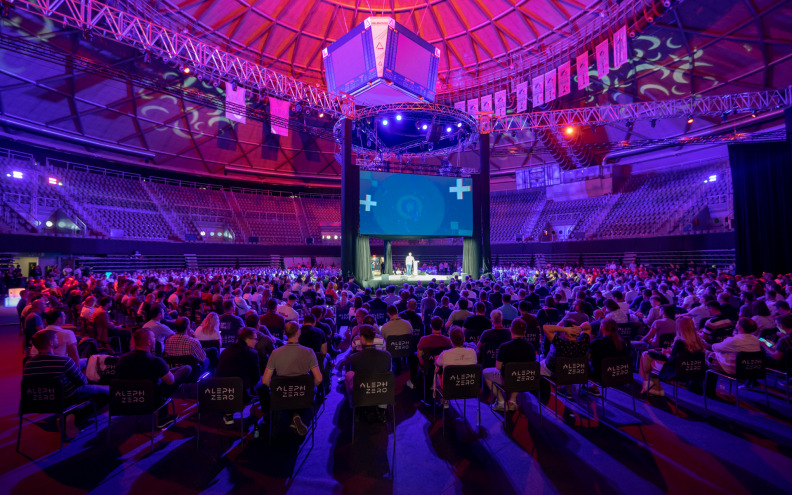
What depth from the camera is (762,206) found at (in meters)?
18.2

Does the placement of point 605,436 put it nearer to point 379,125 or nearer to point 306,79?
point 379,125

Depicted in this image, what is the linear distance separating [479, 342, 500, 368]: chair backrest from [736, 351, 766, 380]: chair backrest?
338cm

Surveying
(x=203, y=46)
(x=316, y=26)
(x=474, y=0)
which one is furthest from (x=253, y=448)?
(x=316, y=26)

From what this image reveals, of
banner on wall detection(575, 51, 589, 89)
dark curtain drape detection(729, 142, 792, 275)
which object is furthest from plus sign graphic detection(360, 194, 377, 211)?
dark curtain drape detection(729, 142, 792, 275)

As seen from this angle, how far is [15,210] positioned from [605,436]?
29826 millimetres

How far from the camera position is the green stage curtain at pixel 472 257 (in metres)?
19.9

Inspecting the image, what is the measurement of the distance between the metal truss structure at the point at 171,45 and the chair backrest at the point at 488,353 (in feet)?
47.0

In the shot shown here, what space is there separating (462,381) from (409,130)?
18568mm

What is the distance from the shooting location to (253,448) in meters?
4.54

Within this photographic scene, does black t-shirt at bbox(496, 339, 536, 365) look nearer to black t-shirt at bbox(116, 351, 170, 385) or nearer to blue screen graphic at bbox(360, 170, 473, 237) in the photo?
black t-shirt at bbox(116, 351, 170, 385)

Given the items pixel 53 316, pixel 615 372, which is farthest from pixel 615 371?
pixel 53 316

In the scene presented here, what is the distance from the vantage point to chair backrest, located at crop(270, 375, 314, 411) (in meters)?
4.29

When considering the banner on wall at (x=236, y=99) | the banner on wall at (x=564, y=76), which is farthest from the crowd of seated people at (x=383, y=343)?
the banner on wall at (x=564, y=76)

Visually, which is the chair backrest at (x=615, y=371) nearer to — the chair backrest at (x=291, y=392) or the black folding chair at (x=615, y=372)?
the black folding chair at (x=615, y=372)
